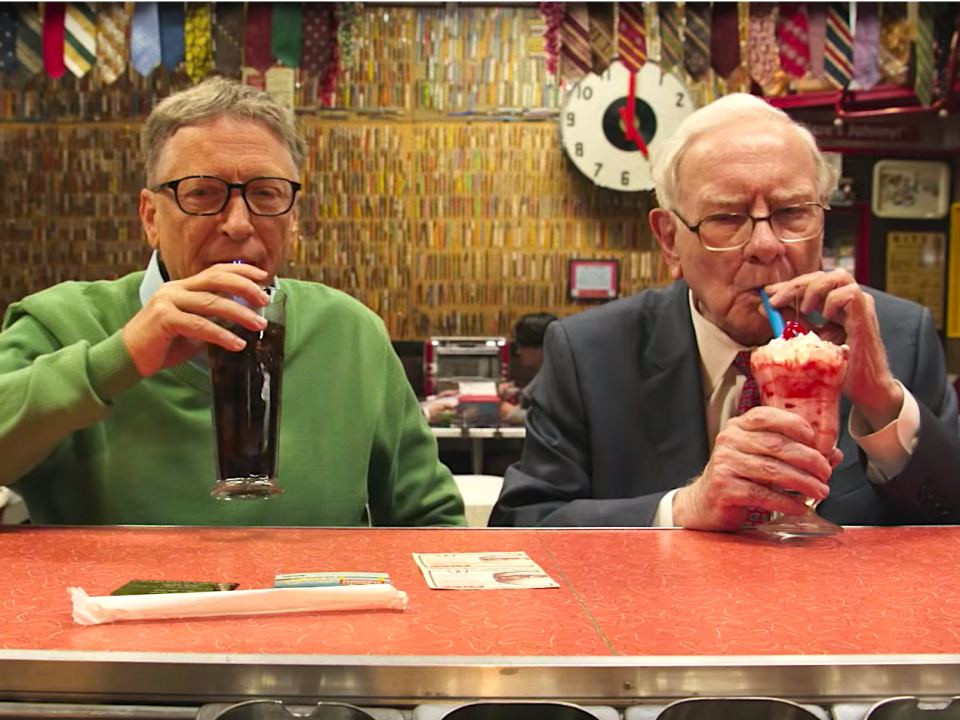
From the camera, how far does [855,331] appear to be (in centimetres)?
160

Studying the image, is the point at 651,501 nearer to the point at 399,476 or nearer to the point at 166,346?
the point at 399,476

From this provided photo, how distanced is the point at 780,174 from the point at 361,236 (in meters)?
5.19

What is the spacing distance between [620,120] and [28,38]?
3.52m

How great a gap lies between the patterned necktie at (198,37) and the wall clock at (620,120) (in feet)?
8.17

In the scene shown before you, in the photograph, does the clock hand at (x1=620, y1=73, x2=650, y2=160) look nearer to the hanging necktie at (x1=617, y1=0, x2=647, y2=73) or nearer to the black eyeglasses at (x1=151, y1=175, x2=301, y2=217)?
the hanging necktie at (x1=617, y1=0, x2=647, y2=73)

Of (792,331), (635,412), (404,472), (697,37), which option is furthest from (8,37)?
(792,331)

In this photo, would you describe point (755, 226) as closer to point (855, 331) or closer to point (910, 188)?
point (855, 331)

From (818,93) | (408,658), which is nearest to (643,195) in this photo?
(818,93)

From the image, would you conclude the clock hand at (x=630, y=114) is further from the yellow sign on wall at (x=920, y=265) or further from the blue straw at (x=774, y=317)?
the blue straw at (x=774, y=317)

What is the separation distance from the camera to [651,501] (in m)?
1.72

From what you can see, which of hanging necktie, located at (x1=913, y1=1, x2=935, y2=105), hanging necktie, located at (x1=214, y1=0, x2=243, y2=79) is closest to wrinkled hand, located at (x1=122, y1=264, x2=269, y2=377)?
hanging necktie, located at (x1=214, y1=0, x2=243, y2=79)

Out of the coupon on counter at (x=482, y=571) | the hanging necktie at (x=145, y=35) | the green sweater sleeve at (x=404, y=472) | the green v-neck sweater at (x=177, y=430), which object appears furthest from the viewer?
the hanging necktie at (x=145, y=35)

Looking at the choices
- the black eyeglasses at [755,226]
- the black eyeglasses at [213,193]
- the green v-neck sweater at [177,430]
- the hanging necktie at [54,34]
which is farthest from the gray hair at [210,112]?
the hanging necktie at [54,34]

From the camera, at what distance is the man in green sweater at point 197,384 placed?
5.82 feet
